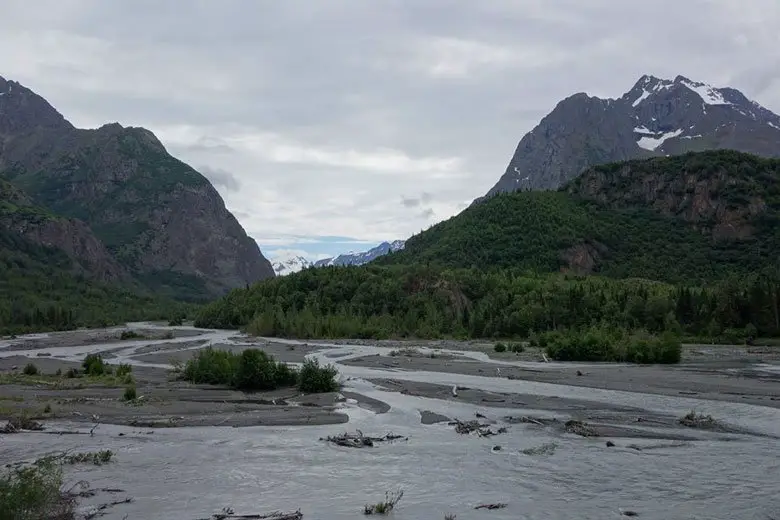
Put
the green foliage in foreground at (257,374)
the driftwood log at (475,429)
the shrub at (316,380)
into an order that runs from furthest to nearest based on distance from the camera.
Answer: the green foliage in foreground at (257,374), the shrub at (316,380), the driftwood log at (475,429)

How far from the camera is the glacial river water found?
18.7m

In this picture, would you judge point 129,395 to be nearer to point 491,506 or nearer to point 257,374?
point 257,374

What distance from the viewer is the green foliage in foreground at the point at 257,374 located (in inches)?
1700

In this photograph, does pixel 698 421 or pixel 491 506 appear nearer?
pixel 491 506

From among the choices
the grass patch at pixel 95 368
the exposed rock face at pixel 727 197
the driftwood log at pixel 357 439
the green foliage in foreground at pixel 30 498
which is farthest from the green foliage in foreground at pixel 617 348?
the exposed rock face at pixel 727 197

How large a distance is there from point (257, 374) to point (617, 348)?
40.7 meters

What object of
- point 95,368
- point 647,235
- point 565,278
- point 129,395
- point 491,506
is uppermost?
point 647,235

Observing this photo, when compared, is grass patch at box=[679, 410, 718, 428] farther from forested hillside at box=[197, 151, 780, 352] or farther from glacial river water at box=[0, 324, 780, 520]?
forested hillside at box=[197, 151, 780, 352]

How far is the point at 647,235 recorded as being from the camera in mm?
186750

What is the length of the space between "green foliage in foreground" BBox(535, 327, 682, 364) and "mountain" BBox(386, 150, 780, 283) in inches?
3597

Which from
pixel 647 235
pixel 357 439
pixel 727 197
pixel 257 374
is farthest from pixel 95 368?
pixel 727 197

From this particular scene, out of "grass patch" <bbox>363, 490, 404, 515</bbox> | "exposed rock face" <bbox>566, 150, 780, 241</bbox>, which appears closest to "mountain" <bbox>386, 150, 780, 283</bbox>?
"exposed rock face" <bbox>566, 150, 780, 241</bbox>

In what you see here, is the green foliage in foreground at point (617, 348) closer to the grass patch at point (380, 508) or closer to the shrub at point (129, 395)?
the shrub at point (129, 395)

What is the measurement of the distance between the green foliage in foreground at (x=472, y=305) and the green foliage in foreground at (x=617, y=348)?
21.6 metres
